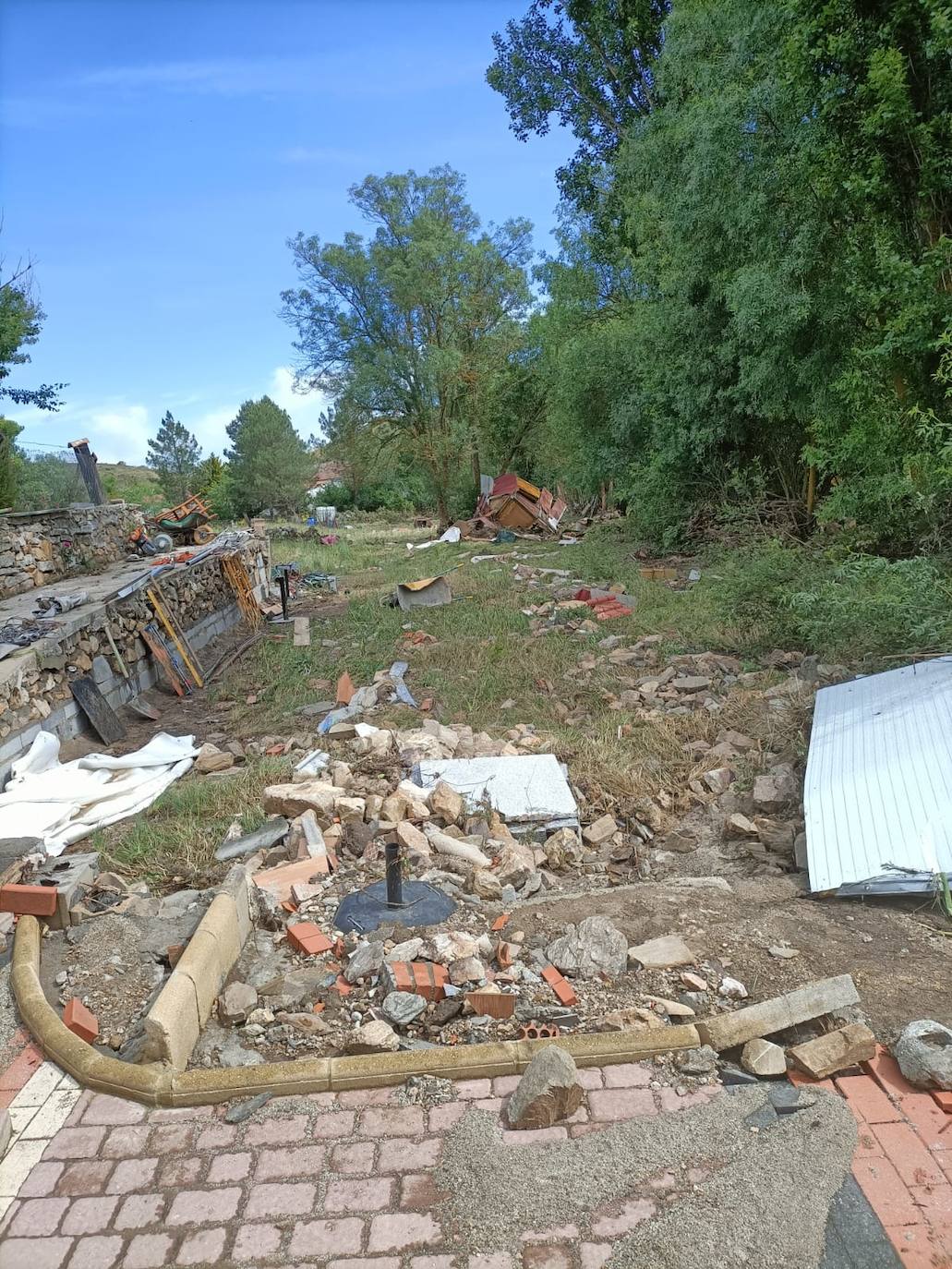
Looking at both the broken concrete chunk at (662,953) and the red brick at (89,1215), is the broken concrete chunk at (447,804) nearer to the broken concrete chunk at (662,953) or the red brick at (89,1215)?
the broken concrete chunk at (662,953)

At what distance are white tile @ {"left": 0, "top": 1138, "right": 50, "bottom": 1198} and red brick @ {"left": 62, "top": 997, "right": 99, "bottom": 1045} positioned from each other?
47 cm

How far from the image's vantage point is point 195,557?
12055mm

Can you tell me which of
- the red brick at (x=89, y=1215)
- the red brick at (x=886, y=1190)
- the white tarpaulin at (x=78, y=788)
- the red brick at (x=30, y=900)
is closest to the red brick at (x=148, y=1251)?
the red brick at (x=89, y=1215)

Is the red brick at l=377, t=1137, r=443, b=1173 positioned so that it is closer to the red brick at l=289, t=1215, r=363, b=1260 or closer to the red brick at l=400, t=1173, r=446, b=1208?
the red brick at l=400, t=1173, r=446, b=1208

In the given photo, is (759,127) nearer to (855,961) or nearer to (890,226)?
(890,226)

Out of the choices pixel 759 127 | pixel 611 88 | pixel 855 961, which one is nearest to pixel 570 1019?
pixel 855 961

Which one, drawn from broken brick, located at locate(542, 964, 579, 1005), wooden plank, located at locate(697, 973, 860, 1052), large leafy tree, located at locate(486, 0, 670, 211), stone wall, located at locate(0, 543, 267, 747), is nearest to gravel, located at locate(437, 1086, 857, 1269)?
wooden plank, located at locate(697, 973, 860, 1052)

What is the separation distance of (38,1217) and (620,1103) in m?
1.64

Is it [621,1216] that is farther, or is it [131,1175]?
[131,1175]

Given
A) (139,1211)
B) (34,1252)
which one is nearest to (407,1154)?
(139,1211)

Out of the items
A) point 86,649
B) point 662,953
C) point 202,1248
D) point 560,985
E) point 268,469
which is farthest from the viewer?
point 268,469

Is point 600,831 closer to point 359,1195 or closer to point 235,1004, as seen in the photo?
point 235,1004

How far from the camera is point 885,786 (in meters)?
3.90

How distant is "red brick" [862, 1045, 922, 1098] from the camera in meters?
2.45
